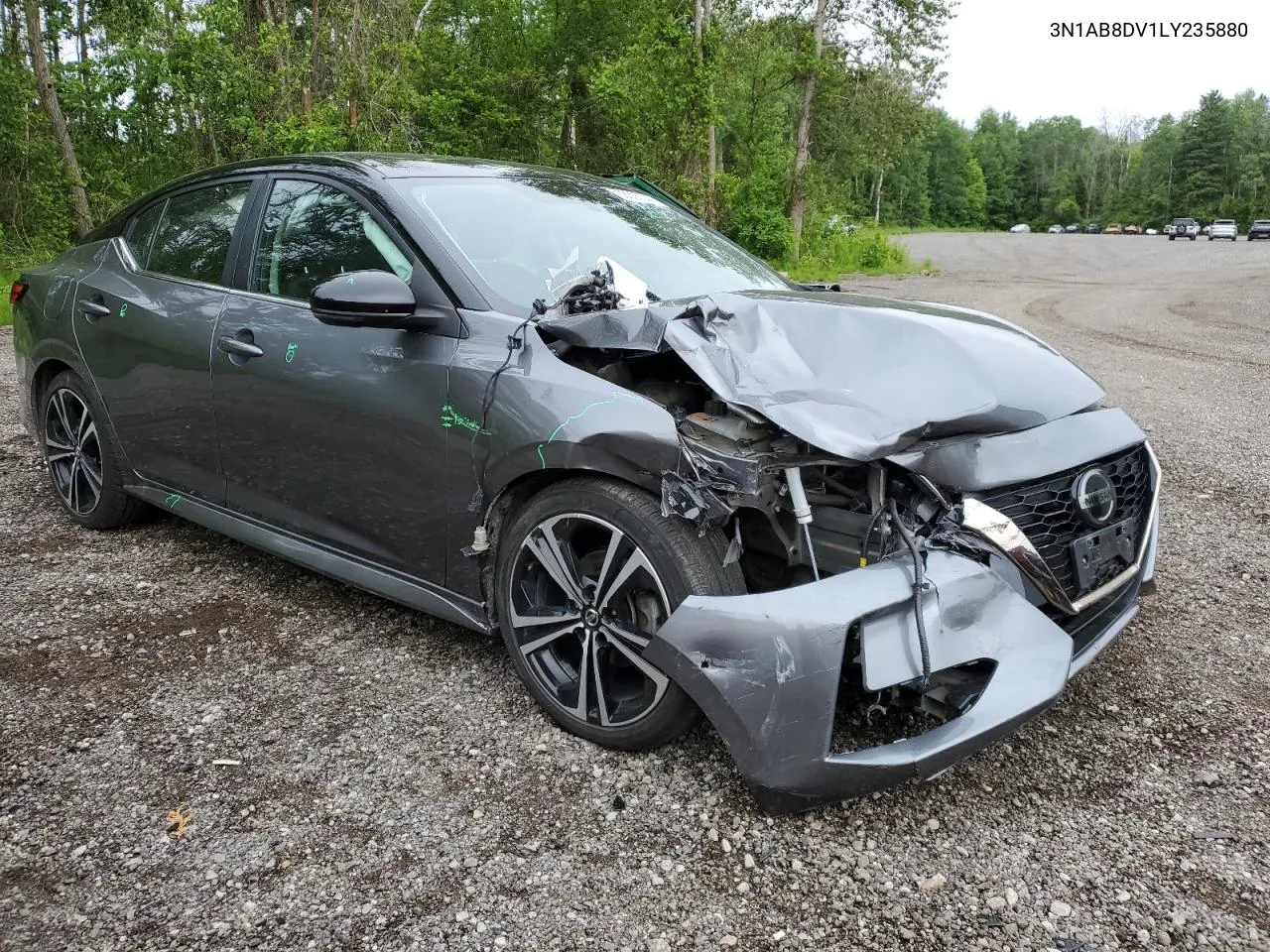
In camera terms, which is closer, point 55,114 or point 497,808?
point 497,808

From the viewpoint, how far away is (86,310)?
4027 mm

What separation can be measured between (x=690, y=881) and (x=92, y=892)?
134 cm

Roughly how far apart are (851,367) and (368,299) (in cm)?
137

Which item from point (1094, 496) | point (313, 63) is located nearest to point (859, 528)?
point (1094, 496)

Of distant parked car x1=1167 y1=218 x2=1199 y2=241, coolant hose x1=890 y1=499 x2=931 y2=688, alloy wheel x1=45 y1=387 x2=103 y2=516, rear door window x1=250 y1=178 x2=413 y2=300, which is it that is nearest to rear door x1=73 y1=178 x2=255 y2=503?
rear door window x1=250 y1=178 x2=413 y2=300

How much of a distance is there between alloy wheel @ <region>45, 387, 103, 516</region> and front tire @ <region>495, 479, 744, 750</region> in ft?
8.45

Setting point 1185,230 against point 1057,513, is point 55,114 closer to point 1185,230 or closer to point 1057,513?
point 1057,513

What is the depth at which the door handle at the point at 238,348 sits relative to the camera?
323 cm

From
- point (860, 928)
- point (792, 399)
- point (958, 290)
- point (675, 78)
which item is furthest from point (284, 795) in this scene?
point (675, 78)

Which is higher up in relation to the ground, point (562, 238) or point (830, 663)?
point (562, 238)

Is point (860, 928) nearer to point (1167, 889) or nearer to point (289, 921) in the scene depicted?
point (1167, 889)

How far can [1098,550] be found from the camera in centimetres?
245

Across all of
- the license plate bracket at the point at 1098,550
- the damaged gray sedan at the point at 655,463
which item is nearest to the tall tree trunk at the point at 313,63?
the damaged gray sedan at the point at 655,463

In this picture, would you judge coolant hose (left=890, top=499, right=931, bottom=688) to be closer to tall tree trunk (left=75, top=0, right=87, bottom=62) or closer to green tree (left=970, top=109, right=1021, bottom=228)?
tall tree trunk (left=75, top=0, right=87, bottom=62)
